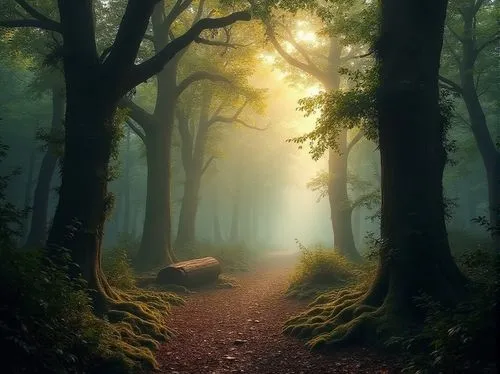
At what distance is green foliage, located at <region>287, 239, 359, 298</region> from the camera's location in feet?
41.0

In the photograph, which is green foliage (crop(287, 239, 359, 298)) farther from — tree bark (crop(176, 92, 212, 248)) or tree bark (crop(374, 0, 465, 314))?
tree bark (crop(176, 92, 212, 248))

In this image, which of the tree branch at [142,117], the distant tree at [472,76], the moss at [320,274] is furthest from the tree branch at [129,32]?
the distant tree at [472,76]

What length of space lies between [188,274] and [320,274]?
4.80m

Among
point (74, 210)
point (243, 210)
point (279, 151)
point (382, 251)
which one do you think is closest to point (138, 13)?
point (74, 210)

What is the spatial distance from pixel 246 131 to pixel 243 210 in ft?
54.7

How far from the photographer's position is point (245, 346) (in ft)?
25.9

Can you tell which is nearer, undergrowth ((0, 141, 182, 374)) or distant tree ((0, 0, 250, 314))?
undergrowth ((0, 141, 182, 374))

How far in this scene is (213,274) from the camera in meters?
15.8

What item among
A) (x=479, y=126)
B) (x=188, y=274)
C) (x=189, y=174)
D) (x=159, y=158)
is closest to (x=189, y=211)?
(x=189, y=174)

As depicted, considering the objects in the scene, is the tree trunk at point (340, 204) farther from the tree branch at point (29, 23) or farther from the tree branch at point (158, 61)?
the tree branch at point (29, 23)

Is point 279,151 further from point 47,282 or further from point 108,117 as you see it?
point 47,282

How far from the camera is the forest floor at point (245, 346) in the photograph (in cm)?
643

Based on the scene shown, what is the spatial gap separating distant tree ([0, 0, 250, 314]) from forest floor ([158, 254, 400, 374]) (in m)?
2.21

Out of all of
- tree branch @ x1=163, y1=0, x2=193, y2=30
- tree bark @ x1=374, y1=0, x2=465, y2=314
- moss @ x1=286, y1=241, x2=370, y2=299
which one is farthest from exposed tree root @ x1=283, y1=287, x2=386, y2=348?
tree branch @ x1=163, y1=0, x2=193, y2=30
